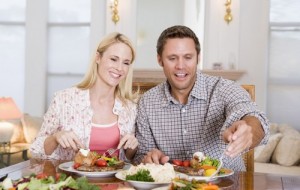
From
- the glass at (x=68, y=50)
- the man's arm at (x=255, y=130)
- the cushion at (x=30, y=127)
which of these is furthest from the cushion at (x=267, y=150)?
the glass at (x=68, y=50)

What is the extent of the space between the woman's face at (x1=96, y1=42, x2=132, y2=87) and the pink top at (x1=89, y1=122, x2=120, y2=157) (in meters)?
0.23

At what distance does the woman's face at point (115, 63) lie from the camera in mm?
2311

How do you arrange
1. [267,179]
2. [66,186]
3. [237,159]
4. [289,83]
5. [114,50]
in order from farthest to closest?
1. [289,83]
2. [114,50]
3. [237,159]
4. [267,179]
5. [66,186]

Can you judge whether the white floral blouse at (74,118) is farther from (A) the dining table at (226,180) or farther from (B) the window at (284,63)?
(B) the window at (284,63)

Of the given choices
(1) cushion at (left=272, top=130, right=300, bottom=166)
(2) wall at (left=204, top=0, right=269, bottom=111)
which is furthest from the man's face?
(2) wall at (left=204, top=0, right=269, bottom=111)

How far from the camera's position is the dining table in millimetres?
1528

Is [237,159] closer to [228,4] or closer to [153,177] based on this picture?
[153,177]

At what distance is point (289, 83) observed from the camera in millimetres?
5492

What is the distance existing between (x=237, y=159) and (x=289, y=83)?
360cm

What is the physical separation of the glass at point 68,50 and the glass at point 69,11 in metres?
0.12

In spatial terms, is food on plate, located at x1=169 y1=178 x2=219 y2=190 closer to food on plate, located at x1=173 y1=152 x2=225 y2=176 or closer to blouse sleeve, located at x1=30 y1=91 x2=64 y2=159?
food on plate, located at x1=173 y1=152 x2=225 y2=176

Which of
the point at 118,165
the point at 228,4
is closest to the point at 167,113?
the point at 118,165

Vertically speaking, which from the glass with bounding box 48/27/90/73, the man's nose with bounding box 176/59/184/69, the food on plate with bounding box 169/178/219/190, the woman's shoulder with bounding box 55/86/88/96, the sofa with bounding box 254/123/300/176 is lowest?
the sofa with bounding box 254/123/300/176

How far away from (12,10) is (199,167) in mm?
5506
